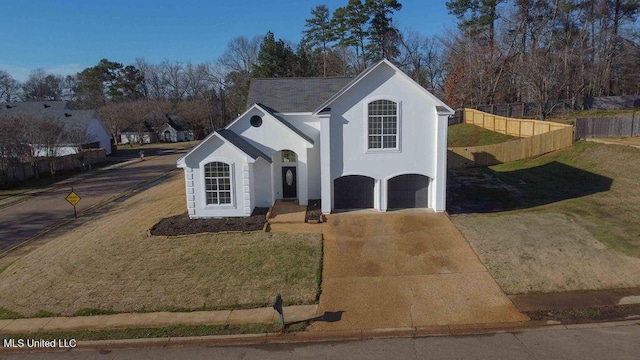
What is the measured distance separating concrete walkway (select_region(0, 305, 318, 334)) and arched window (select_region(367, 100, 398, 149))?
9718mm

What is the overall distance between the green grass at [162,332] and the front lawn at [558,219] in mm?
7735

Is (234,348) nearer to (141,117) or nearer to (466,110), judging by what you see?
(466,110)

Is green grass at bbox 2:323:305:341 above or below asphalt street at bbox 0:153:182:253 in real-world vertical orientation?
below

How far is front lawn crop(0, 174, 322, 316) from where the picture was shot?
1295 centimetres

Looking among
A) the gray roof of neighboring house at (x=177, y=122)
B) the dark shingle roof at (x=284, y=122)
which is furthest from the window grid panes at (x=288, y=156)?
the gray roof of neighboring house at (x=177, y=122)

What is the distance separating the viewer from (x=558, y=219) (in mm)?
17984

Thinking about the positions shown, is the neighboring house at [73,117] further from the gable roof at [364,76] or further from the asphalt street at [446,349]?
the asphalt street at [446,349]

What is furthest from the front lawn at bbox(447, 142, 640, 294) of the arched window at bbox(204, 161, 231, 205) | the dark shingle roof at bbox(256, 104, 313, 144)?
the arched window at bbox(204, 161, 231, 205)

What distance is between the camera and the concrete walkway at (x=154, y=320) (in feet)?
38.3

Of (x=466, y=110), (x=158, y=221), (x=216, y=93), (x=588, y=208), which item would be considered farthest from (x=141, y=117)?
(x=588, y=208)

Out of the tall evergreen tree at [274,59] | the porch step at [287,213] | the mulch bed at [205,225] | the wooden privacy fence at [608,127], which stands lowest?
the mulch bed at [205,225]

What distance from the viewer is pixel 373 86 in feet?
63.5

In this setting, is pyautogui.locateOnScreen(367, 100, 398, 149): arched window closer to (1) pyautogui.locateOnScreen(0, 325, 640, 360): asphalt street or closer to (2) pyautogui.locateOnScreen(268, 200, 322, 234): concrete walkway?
(2) pyautogui.locateOnScreen(268, 200, 322, 234): concrete walkway

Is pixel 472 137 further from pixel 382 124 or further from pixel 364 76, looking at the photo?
pixel 364 76
